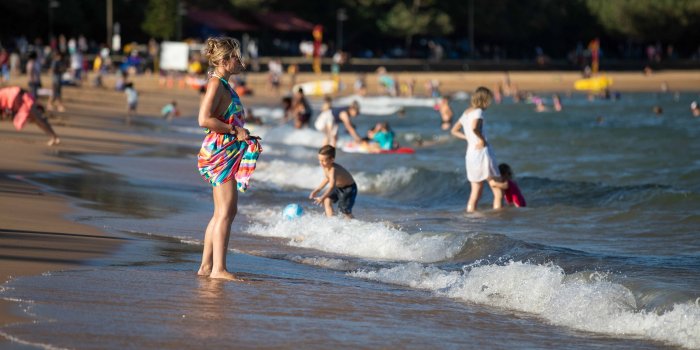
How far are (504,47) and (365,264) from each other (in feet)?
242

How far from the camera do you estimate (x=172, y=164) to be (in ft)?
60.8

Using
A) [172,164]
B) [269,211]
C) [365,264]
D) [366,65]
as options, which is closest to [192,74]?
[366,65]

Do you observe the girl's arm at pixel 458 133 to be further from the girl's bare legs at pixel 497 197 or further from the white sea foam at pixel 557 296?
the white sea foam at pixel 557 296

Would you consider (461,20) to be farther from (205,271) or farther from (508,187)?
(205,271)

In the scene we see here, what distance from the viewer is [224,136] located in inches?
279

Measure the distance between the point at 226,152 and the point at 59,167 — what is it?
8951mm

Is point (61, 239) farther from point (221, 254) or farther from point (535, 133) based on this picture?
point (535, 133)

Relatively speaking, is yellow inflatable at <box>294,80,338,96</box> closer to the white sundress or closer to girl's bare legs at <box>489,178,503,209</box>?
girl's bare legs at <box>489,178,503,209</box>

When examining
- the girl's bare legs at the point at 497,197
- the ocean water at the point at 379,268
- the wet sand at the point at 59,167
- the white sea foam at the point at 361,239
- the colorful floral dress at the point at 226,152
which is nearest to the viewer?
the ocean water at the point at 379,268

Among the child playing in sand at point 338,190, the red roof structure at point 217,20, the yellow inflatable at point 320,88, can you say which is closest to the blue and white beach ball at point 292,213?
the child playing in sand at point 338,190

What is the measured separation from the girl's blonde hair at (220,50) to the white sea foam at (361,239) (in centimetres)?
360

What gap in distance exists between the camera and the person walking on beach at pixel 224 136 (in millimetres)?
7020

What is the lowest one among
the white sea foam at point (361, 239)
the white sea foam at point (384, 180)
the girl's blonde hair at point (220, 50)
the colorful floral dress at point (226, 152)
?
the white sea foam at point (384, 180)

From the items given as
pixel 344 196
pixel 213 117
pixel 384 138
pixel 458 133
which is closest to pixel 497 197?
pixel 458 133
